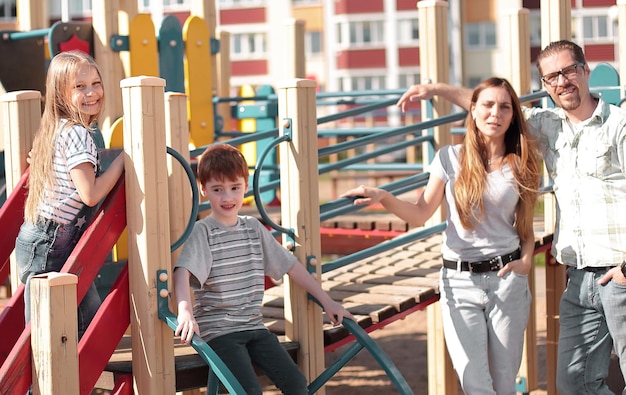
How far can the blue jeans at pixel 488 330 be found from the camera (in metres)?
4.07

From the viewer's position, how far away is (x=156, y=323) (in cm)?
368

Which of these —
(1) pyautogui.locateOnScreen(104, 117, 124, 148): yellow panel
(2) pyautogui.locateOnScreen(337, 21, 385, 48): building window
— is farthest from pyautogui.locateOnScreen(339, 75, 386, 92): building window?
(1) pyautogui.locateOnScreen(104, 117, 124, 148): yellow panel

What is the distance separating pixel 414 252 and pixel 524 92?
1105 millimetres

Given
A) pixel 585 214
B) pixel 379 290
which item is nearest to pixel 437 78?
pixel 379 290

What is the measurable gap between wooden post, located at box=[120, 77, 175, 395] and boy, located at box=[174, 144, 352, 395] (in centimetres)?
14

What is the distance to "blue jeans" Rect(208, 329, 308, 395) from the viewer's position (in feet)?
12.5

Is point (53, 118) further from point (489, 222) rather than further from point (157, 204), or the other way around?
point (489, 222)

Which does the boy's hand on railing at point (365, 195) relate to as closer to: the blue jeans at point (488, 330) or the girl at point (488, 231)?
the girl at point (488, 231)

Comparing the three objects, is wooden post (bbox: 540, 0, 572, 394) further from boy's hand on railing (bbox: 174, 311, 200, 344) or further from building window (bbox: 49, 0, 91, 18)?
building window (bbox: 49, 0, 91, 18)

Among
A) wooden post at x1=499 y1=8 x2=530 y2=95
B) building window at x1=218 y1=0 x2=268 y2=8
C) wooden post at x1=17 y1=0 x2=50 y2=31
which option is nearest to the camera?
wooden post at x1=499 y1=8 x2=530 y2=95

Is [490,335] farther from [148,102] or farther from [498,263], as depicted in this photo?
[148,102]

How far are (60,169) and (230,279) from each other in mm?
728

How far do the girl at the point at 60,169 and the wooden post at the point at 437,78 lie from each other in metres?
2.59

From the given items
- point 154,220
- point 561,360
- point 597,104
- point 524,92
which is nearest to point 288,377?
point 154,220
